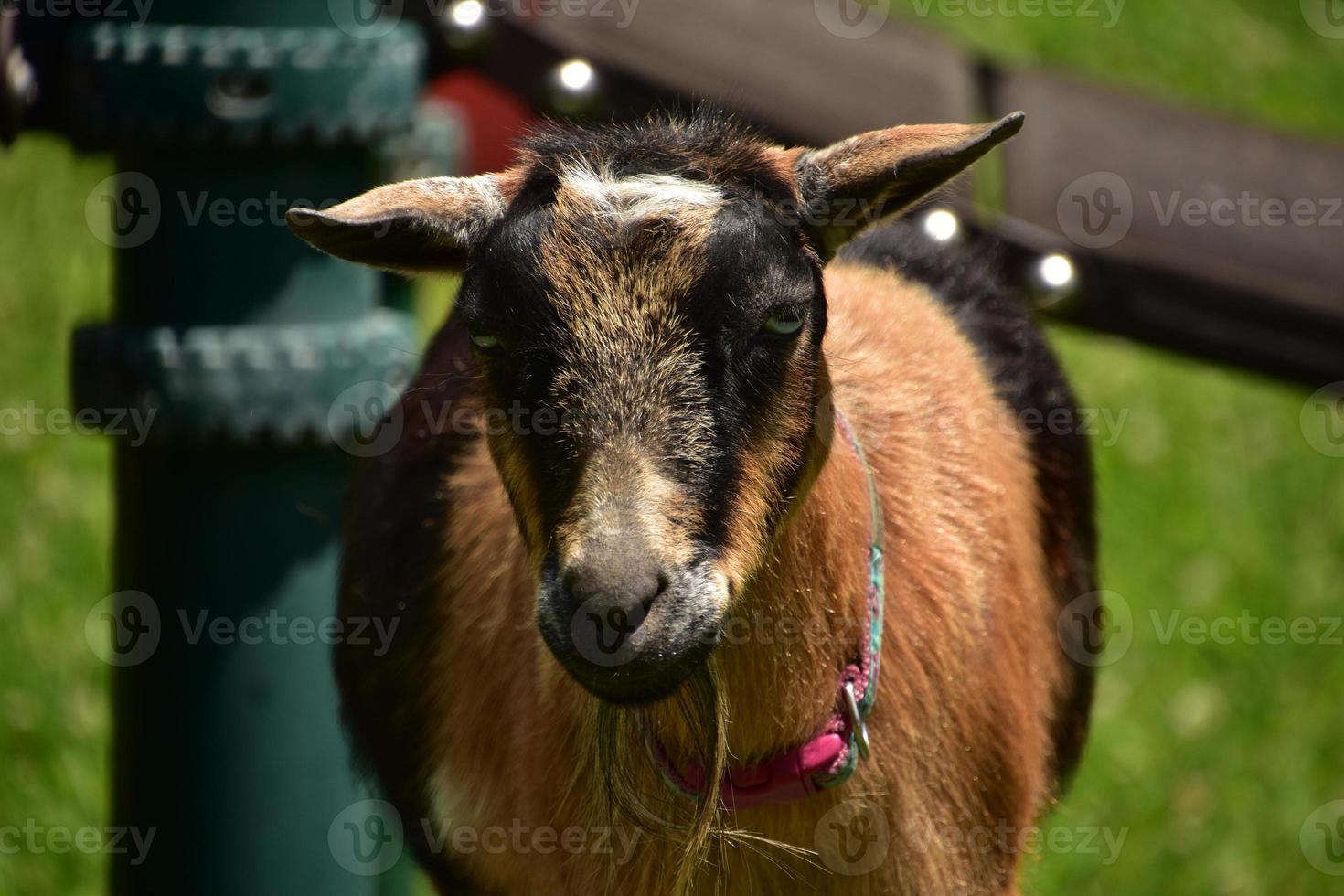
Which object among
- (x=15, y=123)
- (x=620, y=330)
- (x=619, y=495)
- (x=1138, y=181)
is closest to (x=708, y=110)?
(x=620, y=330)

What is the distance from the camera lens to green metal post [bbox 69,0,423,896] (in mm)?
3439

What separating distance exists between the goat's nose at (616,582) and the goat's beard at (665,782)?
37 cm

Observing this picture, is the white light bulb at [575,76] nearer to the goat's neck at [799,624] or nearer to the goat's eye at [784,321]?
the goat's neck at [799,624]

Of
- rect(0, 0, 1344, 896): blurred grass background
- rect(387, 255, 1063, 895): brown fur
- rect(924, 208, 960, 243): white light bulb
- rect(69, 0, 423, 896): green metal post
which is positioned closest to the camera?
rect(387, 255, 1063, 895): brown fur

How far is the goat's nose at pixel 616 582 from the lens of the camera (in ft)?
7.12

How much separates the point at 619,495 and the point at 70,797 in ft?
→ 11.5

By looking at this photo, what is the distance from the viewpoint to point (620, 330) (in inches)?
92.7
